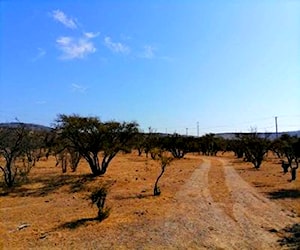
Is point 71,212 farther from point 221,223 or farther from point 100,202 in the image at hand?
point 221,223

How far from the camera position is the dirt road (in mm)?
12018

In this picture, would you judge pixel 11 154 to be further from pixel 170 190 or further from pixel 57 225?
pixel 57 225

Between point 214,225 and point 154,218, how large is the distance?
250 cm

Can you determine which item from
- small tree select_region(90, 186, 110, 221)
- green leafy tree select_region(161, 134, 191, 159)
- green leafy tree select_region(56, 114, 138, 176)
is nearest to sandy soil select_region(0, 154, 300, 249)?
small tree select_region(90, 186, 110, 221)

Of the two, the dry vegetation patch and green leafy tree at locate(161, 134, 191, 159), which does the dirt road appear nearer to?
the dry vegetation patch

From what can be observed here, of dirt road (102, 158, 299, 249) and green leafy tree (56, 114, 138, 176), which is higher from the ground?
green leafy tree (56, 114, 138, 176)

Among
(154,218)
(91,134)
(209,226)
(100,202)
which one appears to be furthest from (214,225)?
(91,134)

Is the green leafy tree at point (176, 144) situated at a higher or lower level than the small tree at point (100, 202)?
higher

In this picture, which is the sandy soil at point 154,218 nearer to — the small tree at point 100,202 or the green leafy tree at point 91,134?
the small tree at point 100,202

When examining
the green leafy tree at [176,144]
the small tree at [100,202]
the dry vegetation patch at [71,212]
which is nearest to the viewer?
the dry vegetation patch at [71,212]

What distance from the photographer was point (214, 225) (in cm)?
1429

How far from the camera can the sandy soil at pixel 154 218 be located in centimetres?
1234

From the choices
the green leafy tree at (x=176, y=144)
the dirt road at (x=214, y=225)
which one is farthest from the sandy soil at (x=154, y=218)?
the green leafy tree at (x=176, y=144)

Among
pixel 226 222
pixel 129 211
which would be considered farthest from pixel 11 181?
pixel 226 222
